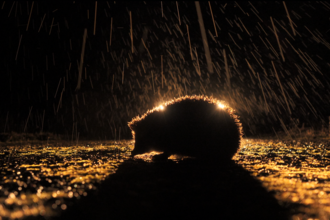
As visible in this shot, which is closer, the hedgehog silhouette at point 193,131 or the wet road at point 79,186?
the wet road at point 79,186

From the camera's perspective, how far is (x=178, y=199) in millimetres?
2266

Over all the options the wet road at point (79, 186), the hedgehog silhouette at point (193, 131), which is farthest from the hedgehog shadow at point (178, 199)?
the hedgehog silhouette at point (193, 131)

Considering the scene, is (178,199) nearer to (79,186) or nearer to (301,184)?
(79,186)

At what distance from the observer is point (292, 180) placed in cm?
305

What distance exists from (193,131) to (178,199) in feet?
8.47

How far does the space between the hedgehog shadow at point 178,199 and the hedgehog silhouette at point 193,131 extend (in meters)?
1.43

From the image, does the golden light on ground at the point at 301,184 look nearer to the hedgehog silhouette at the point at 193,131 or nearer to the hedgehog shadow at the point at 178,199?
the hedgehog shadow at the point at 178,199

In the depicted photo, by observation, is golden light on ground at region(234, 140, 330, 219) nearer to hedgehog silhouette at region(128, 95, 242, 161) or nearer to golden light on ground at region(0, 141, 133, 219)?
hedgehog silhouette at region(128, 95, 242, 161)

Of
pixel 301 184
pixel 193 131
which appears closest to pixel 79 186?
pixel 301 184

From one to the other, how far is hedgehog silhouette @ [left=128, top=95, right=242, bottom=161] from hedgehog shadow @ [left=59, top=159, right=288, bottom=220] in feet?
4.70

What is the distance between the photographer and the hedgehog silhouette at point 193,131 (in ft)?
15.5

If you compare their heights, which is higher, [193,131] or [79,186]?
[193,131]

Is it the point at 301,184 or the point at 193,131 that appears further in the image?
the point at 193,131

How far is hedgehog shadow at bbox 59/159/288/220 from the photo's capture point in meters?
1.92
